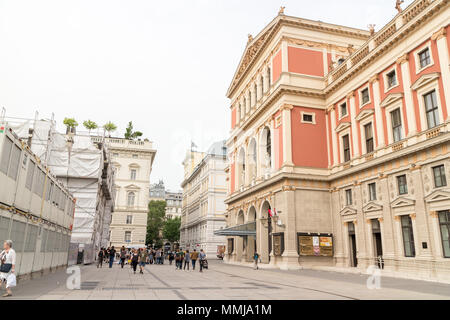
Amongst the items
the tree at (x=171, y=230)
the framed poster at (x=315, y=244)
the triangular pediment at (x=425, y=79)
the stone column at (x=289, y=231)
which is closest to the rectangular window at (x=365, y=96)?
the triangular pediment at (x=425, y=79)

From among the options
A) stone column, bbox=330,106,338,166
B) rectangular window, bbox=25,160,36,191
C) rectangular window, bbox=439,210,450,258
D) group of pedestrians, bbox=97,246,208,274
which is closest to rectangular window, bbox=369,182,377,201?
stone column, bbox=330,106,338,166

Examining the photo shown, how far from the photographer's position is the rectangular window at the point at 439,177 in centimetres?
1980

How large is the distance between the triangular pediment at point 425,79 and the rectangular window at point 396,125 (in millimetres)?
2286

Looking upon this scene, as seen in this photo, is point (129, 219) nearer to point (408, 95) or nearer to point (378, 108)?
point (378, 108)

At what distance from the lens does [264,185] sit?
34312 millimetres

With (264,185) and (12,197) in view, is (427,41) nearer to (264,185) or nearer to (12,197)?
(264,185)

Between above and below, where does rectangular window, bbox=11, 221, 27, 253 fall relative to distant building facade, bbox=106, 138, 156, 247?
below

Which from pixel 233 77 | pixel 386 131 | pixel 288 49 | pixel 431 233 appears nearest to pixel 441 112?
pixel 386 131

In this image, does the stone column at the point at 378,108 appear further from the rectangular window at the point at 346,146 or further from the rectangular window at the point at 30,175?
the rectangular window at the point at 30,175

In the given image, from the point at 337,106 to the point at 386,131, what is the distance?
7352mm

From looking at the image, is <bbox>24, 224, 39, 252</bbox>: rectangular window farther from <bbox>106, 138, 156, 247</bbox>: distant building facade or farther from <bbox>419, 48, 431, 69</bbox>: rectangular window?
<bbox>106, 138, 156, 247</bbox>: distant building facade

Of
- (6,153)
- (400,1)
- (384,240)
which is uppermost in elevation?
(400,1)

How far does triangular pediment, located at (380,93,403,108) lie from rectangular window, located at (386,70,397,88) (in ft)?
2.99

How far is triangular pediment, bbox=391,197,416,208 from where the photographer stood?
21.6 m
